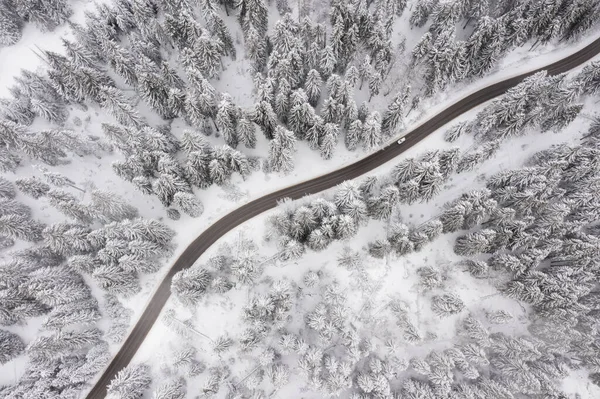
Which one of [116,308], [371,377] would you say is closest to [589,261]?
[371,377]

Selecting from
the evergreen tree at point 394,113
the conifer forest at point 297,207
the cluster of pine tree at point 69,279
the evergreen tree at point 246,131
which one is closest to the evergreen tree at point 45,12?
the conifer forest at point 297,207

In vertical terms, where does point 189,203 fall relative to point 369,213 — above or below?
above

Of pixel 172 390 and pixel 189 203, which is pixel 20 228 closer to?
pixel 189 203

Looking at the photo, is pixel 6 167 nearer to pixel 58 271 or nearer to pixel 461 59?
pixel 58 271

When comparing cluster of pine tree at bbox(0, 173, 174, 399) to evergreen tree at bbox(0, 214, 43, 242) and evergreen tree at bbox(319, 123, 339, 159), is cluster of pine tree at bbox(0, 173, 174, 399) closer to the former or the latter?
evergreen tree at bbox(0, 214, 43, 242)

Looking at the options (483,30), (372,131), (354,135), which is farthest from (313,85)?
(483,30)

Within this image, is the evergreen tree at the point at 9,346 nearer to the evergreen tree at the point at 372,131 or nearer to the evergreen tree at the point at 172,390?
the evergreen tree at the point at 172,390

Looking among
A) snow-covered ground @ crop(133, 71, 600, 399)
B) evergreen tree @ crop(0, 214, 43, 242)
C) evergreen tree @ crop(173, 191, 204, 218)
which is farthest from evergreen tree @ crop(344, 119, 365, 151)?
evergreen tree @ crop(0, 214, 43, 242)
